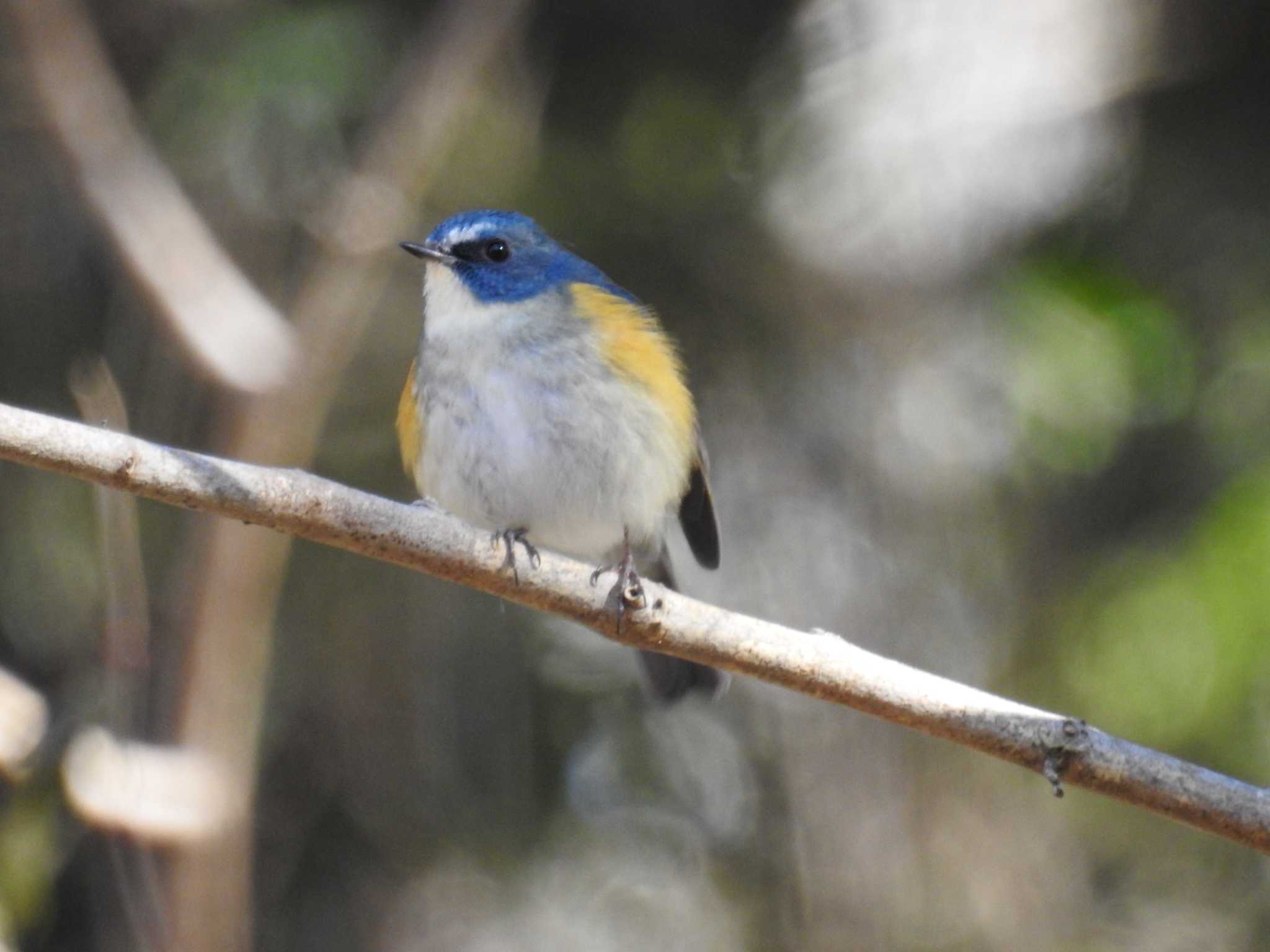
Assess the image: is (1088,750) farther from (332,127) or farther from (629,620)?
(332,127)

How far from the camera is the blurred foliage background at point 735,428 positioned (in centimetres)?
448

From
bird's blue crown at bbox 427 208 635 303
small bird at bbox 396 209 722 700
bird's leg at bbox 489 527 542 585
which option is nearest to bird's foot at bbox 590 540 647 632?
bird's leg at bbox 489 527 542 585

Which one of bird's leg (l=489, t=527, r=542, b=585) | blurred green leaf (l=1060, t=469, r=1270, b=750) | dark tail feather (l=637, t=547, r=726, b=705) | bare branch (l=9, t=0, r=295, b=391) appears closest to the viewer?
bird's leg (l=489, t=527, r=542, b=585)

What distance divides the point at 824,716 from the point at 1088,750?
2.24 meters

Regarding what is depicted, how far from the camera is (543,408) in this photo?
12.3ft

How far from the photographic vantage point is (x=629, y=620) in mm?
2676

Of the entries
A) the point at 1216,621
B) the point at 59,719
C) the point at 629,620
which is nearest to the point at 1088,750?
the point at 629,620

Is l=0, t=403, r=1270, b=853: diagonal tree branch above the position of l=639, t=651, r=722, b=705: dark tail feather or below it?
below

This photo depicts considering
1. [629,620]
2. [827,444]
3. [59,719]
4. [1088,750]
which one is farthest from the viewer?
[827,444]

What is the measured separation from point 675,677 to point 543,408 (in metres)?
0.87

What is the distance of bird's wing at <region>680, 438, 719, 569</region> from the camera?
418 centimetres

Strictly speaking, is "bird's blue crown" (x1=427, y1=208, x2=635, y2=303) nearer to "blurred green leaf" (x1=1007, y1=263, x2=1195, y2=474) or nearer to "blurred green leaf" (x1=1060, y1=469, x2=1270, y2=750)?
"blurred green leaf" (x1=1007, y1=263, x2=1195, y2=474)

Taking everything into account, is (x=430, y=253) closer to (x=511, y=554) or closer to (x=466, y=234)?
(x=466, y=234)

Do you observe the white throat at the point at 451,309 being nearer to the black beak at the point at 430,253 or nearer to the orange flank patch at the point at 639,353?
the black beak at the point at 430,253
